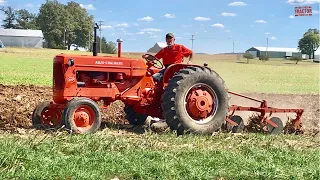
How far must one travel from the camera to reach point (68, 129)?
7824 mm

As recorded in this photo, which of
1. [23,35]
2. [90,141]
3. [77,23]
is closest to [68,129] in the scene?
[90,141]

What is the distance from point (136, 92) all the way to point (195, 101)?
1118 mm

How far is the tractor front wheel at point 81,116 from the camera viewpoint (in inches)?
315

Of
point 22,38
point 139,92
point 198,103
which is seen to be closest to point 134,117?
point 139,92

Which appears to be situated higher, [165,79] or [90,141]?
[165,79]

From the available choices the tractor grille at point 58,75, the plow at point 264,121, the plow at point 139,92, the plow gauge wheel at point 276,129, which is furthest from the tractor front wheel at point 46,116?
the plow gauge wheel at point 276,129

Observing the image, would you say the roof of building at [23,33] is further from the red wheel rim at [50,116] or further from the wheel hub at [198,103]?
the wheel hub at [198,103]

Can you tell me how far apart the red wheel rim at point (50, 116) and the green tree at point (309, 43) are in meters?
69.4

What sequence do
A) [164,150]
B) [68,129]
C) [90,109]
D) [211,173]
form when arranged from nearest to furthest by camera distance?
[211,173]
[164,150]
[68,129]
[90,109]

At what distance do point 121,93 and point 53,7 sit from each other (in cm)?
8643

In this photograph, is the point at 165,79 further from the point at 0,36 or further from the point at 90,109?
the point at 0,36

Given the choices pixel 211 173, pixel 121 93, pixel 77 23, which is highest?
pixel 77 23

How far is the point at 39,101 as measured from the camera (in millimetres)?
11852

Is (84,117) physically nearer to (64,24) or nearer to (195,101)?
(195,101)
